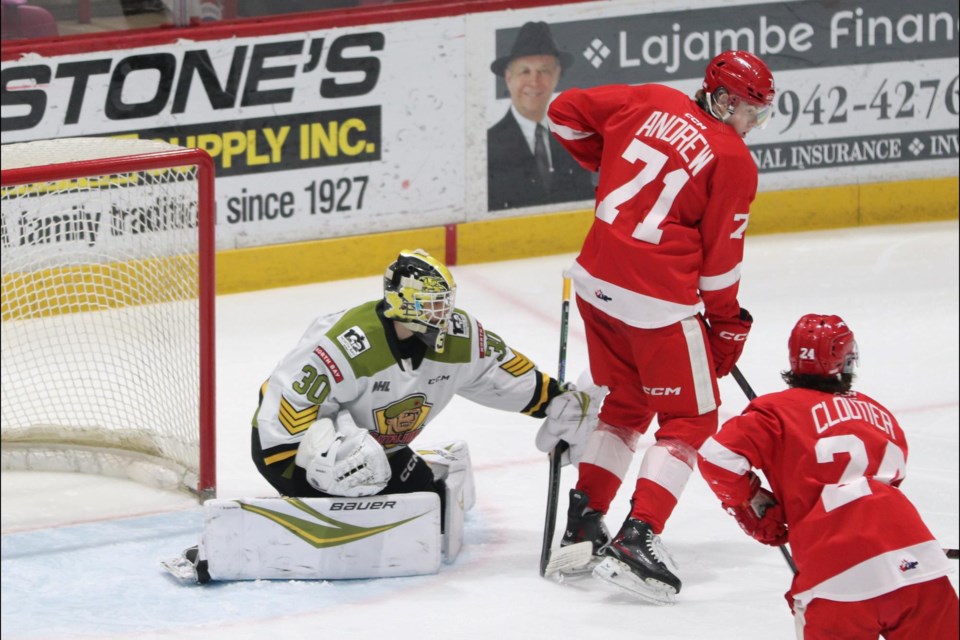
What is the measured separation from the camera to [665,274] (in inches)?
158

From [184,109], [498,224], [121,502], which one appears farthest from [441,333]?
[498,224]

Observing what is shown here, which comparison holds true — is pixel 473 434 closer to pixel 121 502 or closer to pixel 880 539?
pixel 121 502

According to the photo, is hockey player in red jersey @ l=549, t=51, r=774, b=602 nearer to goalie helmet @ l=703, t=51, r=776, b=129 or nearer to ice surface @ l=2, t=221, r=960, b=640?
goalie helmet @ l=703, t=51, r=776, b=129

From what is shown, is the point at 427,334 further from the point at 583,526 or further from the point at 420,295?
the point at 583,526

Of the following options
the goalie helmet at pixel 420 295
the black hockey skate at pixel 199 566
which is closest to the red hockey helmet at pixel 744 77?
the goalie helmet at pixel 420 295

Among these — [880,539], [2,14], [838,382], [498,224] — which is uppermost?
[2,14]

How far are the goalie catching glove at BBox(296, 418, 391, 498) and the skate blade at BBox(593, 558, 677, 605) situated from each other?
0.56 meters

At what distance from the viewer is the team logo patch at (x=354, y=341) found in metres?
4.02

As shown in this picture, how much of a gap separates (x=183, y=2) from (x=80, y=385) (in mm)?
1804

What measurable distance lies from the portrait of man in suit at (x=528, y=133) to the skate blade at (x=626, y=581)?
327 centimetres

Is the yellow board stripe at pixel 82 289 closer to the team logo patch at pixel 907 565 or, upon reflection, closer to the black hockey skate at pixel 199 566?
the black hockey skate at pixel 199 566

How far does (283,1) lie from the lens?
255 inches

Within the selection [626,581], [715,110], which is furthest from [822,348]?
[715,110]

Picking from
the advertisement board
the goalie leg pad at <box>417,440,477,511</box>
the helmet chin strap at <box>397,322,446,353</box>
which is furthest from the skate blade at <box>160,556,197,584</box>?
the advertisement board
